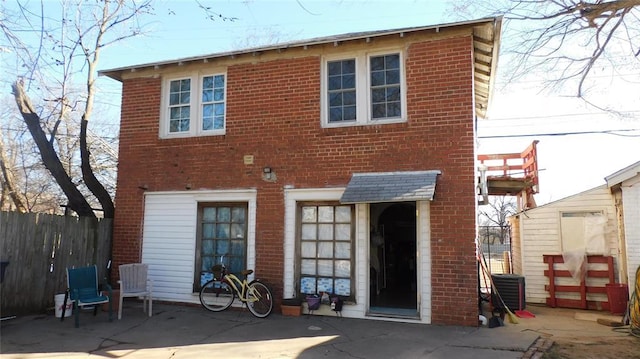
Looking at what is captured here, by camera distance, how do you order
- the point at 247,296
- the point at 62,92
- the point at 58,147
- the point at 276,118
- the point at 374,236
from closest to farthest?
1. the point at 247,296
2. the point at 276,118
3. the point at 374,236
4. the point at 62,92
5. the point at 58,147

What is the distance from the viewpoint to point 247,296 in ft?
27.7

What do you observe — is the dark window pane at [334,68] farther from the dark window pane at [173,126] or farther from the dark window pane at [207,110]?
the dark window pane at [173,126]

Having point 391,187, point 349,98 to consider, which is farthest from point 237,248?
point 349,98

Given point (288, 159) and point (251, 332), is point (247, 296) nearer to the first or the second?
point (251, 332)

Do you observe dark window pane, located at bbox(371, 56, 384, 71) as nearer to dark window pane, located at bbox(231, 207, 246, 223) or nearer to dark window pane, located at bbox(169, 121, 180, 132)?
dark window pane, located at bbox(231, 207, 246, 223)

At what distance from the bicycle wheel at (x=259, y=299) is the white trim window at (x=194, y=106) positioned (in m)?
3.30

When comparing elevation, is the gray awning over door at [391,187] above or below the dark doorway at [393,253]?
above

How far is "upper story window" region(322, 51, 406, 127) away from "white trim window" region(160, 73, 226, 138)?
2.39 m

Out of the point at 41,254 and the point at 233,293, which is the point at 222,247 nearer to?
the point at 233,293

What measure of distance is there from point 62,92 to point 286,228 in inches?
361

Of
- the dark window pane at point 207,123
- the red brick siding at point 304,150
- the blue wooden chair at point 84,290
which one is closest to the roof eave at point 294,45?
the red brick siding at point 304,150

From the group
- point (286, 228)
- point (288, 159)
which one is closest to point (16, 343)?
point (286, 228)

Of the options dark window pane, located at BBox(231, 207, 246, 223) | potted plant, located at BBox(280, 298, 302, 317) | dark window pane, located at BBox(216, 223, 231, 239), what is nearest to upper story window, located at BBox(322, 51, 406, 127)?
dark window pane, located at BBox(231, 207, 246, 223)

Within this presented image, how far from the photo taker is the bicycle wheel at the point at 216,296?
8.83 m
